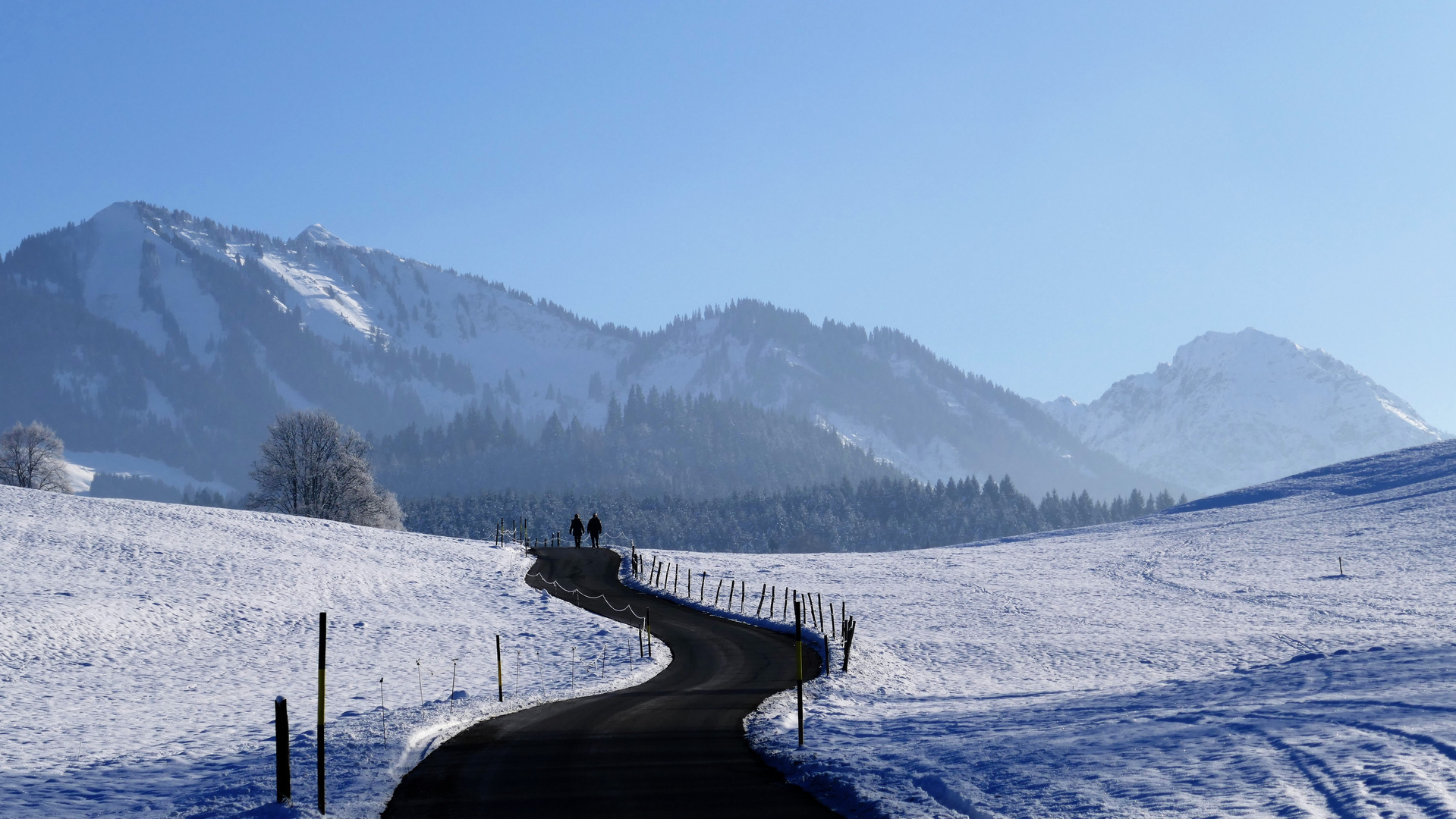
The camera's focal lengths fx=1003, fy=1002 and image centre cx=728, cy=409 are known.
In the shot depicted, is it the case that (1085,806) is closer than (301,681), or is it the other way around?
(1085,806)

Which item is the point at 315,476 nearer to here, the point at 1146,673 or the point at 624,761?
the point at 1146,673

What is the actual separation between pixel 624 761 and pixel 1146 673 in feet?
81.6

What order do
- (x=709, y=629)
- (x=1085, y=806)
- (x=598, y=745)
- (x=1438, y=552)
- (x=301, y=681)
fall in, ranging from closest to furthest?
(x=1085, y=806) < (x=598, y=745) < (x=301, y=681) < (x=709, y=629) < (x=1438, y=552)

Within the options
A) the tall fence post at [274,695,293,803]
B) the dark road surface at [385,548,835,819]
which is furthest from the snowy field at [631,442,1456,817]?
the tall fence post at [274,695,293,803]

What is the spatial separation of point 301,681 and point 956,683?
20.9 metres

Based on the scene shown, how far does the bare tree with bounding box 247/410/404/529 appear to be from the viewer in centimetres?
8769

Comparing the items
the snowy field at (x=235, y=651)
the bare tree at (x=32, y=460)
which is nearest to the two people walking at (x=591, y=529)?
the snowy field at (x=235, y=651)

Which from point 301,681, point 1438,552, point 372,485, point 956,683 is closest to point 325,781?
point 301,681

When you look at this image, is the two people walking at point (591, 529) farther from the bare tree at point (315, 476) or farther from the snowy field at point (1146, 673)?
the bare tree at point (315, 476)

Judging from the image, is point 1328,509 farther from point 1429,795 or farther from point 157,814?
point 157,814

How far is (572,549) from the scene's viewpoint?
229 feet

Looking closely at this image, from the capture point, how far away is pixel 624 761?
17.0m

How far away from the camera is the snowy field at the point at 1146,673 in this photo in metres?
14.1

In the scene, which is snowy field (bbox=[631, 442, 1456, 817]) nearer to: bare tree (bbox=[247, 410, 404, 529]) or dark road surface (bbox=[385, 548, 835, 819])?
dark road surface (bbox=[385, 548, 835, 819])
